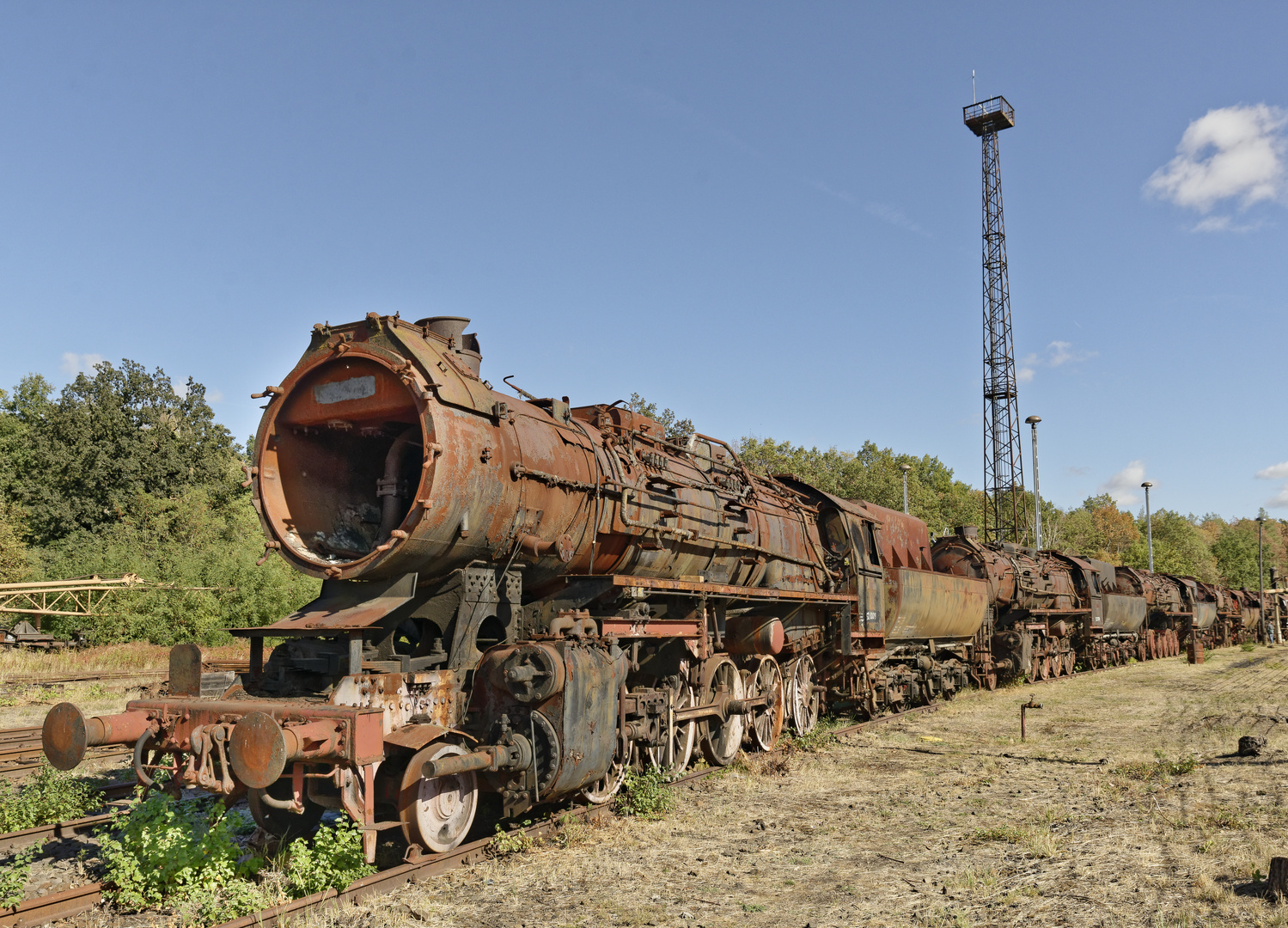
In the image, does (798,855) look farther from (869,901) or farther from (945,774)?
(945,774)

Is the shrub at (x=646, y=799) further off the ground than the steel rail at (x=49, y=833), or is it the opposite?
the shrub at (x=646, y=799)

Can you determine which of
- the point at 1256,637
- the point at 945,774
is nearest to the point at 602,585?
the point at 945,774

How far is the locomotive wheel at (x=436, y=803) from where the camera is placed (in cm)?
643

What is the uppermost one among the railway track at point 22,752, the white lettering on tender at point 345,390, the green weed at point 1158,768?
the white lettering on tender at point 345,390

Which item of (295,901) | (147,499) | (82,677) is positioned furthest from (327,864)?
(147,499)

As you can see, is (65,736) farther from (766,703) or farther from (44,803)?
(766,703)

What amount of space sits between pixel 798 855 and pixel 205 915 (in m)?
4.17

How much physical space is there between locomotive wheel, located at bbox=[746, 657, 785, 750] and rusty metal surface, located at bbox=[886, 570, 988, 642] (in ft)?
12.0

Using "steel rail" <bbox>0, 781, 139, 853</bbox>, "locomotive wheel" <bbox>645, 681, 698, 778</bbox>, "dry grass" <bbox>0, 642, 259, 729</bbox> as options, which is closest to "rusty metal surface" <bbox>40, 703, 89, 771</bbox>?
"steel rail" <bbox>0, 781, 139, 853</bbox>

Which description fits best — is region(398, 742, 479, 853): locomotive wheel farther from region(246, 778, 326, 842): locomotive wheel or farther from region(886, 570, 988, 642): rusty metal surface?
region(886, 570, 988, 642): rusty metal surface

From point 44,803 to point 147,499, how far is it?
107ft

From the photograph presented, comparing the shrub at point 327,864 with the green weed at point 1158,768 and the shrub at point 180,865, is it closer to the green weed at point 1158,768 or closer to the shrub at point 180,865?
the shrub at point 180,865

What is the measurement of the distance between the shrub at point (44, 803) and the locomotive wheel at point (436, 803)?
3707 mm

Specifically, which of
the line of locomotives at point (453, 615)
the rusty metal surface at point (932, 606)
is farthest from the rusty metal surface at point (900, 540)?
the line of locomotives at point (453, 615)
